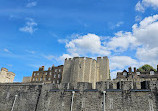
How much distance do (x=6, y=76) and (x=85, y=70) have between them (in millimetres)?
23425

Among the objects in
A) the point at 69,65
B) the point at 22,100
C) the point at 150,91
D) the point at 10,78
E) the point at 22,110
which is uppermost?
the point at 69,65

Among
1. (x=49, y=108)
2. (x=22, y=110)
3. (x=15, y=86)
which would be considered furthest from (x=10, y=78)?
(x=49, y=108)

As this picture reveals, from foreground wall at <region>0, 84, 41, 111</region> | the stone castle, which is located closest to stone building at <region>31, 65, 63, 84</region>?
foreground wall at <region>0, 84, 41, 111</region>

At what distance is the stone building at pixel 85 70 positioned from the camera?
4588 centimetres

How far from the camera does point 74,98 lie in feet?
59.7

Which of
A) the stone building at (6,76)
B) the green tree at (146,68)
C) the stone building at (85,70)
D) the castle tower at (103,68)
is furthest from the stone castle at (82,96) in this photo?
the green tree at (146,68)

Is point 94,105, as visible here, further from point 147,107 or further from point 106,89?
point 147,107

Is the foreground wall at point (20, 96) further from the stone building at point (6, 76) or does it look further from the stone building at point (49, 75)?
the stone building at point (49, 75)

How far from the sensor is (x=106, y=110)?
53.4 ft

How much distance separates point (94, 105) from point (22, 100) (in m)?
10.7

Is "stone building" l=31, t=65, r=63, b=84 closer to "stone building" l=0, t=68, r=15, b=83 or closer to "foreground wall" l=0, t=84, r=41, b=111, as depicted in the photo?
"stone building" l=0, t=68, r=15, b=83

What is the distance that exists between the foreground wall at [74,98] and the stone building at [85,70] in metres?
24.5

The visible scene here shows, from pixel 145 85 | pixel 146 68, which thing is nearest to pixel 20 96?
pixel 145 85

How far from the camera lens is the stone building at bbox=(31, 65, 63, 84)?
58594mm
